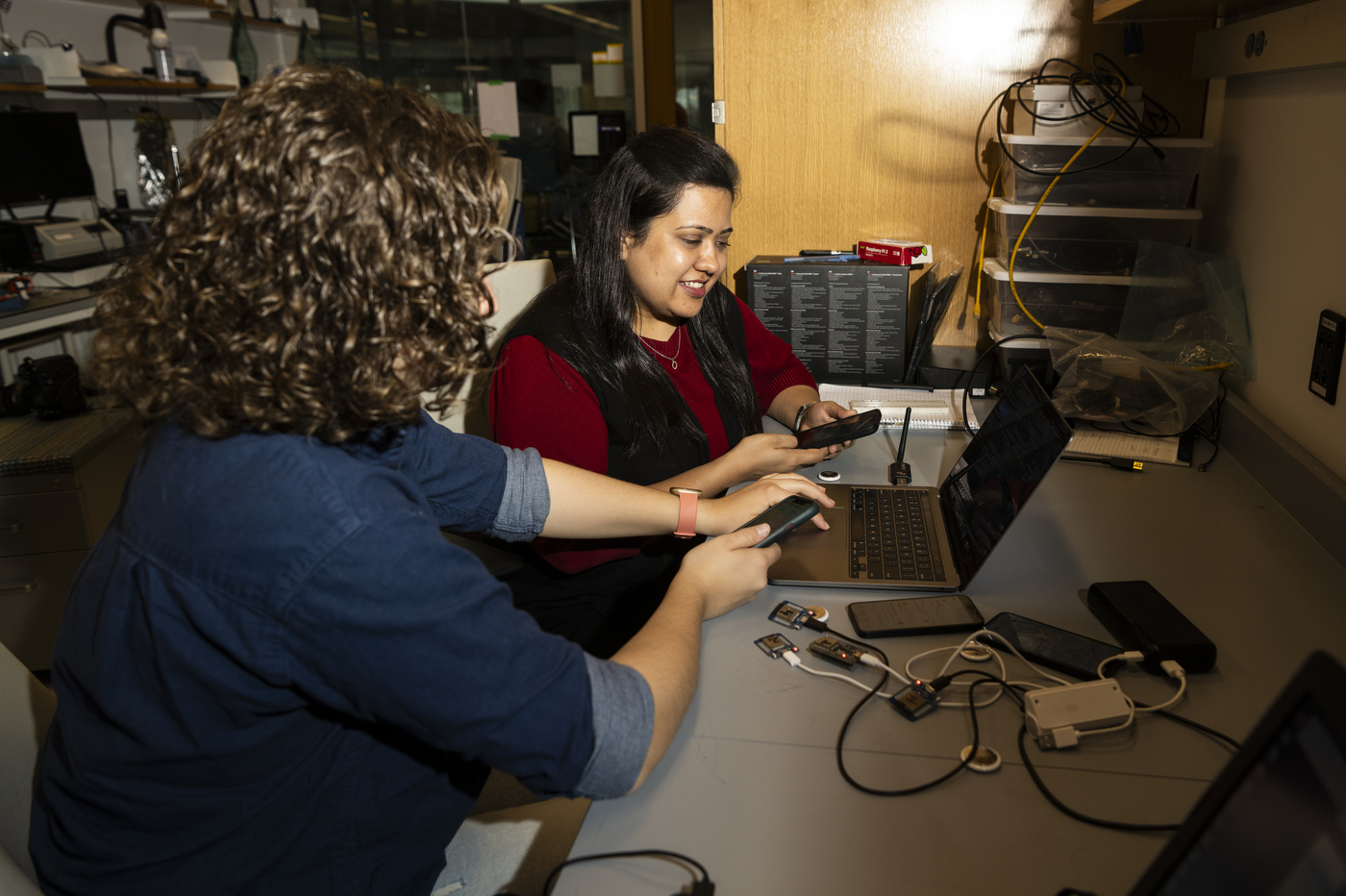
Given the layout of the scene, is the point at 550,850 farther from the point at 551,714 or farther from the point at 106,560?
the point at 106,560

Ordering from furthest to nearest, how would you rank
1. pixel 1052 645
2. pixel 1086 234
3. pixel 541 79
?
pixel 541 79 < pixel 1086 234 < pixel 1052 645

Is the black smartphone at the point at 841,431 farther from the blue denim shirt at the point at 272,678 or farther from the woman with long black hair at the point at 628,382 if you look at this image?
the blue denim shirt at the point at 272,678

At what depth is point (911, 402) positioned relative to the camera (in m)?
1.71

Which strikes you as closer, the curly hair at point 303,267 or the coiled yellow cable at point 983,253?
the curly hair at point 303,267

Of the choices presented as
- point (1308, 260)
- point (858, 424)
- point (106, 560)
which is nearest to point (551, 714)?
point (106, 560)

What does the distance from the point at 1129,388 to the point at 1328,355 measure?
1.09 feet

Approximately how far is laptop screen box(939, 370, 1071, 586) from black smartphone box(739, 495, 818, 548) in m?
0.20

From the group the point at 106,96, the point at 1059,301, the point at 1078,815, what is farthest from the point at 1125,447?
the point at 106,96

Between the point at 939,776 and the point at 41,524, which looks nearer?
the point at 939,776

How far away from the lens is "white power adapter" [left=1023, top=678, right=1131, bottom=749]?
2.51 feet

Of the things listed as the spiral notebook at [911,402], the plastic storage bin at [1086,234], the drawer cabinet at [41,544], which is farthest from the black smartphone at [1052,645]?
the drawer cabinet at [41,544]

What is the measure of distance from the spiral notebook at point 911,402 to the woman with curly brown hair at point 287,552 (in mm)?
1044

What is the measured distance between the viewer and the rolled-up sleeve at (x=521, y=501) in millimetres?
1019

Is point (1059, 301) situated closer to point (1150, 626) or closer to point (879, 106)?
point (879, 106)
